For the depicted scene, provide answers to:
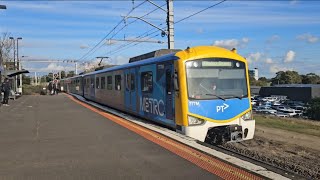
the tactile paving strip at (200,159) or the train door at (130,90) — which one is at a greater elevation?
the train door at (130,90)

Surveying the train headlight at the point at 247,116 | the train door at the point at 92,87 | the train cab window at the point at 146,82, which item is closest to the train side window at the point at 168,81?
the train cab window at the point at 146,82

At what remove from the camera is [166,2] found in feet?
79.5

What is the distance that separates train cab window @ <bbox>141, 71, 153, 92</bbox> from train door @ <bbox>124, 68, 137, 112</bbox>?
117 centimetres

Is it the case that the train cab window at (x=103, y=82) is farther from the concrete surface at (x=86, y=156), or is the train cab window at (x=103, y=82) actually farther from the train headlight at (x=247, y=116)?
the train headlight at (x=247, y=116)

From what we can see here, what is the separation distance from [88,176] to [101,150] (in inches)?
88.6

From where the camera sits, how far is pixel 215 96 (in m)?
11.4

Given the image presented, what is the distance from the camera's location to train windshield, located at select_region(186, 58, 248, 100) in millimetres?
11281

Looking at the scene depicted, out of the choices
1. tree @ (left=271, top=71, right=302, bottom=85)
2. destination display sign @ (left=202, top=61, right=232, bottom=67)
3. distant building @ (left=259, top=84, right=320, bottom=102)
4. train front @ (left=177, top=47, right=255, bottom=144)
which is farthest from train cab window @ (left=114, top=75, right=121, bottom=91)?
tree @ (left=271, top=71, right=302, bottom=85)

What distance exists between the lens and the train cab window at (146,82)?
560 inches

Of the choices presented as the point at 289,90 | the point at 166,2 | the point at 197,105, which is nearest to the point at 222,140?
the point at 197,105

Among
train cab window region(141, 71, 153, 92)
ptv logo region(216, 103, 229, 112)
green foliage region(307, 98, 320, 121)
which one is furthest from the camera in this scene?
green foliage region(307, 98, 320, 121)

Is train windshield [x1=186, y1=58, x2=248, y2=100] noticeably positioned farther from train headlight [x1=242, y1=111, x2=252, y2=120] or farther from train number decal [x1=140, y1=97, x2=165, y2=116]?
train number decal [x1=140, y1=97, x2=165, y2=116]

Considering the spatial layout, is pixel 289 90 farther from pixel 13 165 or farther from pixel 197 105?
pixel 13 165

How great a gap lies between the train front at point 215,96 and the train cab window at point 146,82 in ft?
9.71
